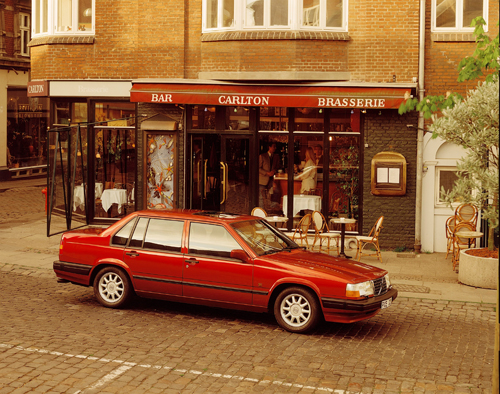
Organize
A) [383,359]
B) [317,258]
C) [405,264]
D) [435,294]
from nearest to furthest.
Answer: [383,359] → [317,258] → [435,294] → [405,264]

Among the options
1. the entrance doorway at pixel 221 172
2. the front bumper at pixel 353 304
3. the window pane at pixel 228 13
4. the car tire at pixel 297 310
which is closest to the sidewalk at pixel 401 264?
the front bumper at pixel 353 304

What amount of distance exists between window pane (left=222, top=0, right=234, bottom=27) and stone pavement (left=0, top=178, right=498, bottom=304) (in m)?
5.89

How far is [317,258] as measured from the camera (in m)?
9.24

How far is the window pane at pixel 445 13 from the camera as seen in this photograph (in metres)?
15.4

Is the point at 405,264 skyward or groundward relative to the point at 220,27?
groundward

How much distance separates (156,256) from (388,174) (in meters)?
7.37

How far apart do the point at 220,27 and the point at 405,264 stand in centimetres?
680

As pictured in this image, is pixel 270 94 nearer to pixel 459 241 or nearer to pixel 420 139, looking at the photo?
pixel 420 139

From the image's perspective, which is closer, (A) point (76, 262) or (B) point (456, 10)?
(A) point (76, 262)

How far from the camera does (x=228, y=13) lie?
1595 centimetres

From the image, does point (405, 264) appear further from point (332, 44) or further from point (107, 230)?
point (107, 230)

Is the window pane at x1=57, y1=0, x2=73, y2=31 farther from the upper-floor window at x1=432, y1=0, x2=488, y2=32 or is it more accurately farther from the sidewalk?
the upper-floor window at x1=432, y1=0, x2=488, y2=32

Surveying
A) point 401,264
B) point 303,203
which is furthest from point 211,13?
point 401,264

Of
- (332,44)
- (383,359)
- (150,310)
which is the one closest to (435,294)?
(383,359)
